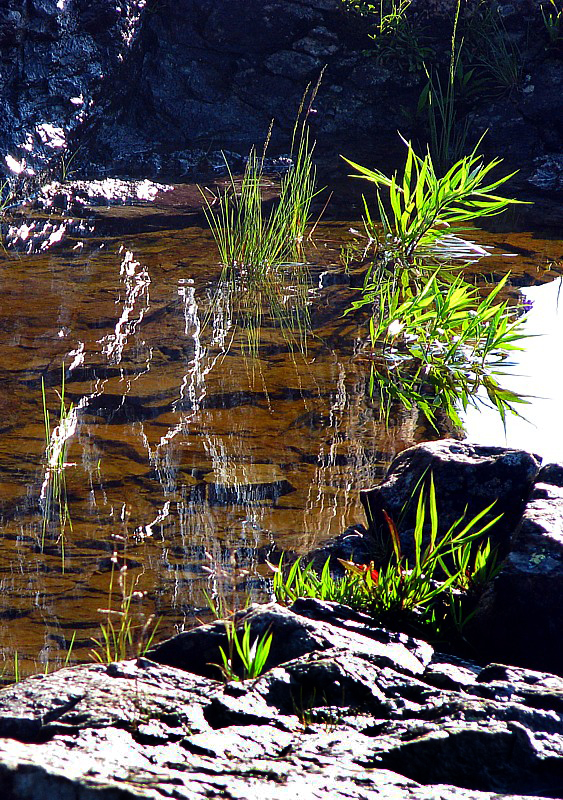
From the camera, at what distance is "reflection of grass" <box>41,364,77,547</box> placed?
3213 millimetres

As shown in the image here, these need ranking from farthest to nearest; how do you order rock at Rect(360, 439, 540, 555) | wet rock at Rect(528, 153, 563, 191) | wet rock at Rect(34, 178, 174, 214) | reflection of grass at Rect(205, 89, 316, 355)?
wet rock at Rect(528, 153, 563, 191) < wet rock at Rect(34, 178, 174, 214) < reflection of grass at Rect(205, 89, 316, 355) < rock at Rect(360, 439, 540, 555)

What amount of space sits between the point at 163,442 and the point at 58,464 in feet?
1.64

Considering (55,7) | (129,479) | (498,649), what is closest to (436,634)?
(498,649)

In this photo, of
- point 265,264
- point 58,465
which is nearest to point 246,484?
point 58,465

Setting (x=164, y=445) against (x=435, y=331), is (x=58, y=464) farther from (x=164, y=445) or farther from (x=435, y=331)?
(x=435, y=331)

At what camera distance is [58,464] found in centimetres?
353

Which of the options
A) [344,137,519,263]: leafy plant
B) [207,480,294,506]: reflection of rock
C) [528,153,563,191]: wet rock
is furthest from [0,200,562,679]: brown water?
[528,153,563,191]: wet rock

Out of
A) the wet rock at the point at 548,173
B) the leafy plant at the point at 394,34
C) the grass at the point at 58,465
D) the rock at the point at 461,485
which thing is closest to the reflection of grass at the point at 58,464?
the grass at the point at 58,465

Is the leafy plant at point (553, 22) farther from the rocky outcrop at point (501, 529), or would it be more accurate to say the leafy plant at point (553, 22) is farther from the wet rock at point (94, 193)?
the rocky outcrop at point (501, 529)

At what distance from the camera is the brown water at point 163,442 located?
2836mm

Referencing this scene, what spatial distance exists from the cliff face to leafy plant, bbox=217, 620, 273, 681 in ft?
23.5

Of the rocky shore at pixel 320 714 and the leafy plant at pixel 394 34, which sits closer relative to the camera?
the rocky shore at pixel 320 714

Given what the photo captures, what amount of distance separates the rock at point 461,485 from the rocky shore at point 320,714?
40 centimetres

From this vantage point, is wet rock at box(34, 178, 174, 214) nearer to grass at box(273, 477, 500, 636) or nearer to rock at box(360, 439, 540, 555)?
rock at box(360, 439, 540, 555)
